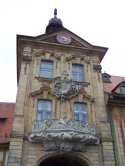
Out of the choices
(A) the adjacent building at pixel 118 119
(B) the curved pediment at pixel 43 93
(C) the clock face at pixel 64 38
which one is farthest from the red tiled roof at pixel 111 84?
(B) the curved pediment at pixel 43 93

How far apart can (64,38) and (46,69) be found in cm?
370

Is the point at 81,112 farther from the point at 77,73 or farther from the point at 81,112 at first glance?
the point at 77,73

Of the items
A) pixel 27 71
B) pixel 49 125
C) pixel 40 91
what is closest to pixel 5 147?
pixel 49 125

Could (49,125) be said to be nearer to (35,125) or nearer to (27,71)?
(35,125)

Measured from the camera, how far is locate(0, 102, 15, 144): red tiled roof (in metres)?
15.8

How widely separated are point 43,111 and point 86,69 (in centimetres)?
534

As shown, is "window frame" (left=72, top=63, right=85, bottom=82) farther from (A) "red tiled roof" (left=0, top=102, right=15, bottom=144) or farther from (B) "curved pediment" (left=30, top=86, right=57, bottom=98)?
(A) "red tiled roof" (left=0, top=102, right=15, bottom=144)

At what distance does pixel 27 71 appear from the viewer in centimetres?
1769

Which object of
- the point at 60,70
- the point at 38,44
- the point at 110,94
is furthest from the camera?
the point at 38,44

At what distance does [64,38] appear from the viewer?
67.3ft

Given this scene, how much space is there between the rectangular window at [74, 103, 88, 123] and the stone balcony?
3.62 ft

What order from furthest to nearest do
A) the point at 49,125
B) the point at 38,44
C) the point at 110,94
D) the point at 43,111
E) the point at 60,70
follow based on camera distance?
the point at 38,44 → the point at 60,70 → the point at 110,94 → the point at 43,111 → the point at 49,125

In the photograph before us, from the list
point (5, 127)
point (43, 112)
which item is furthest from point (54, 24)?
point (5, 127)

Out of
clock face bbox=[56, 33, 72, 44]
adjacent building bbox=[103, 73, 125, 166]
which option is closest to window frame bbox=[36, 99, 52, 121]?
adjacent building bbox=[103, 73, 125, 166]
